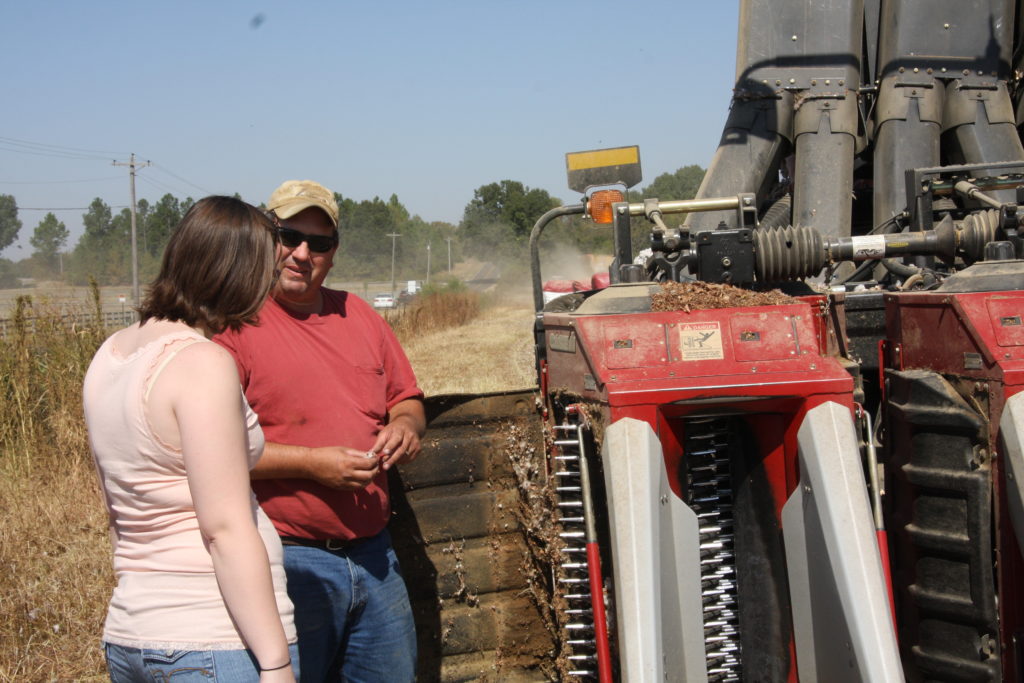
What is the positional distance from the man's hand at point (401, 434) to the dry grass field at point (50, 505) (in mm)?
2098

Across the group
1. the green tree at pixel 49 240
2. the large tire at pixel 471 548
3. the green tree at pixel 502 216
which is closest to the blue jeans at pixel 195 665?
the large tire at pixel 471 548

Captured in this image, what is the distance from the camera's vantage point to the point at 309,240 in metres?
2.89

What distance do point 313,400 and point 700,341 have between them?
1071 mm

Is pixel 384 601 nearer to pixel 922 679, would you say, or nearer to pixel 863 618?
pixel 863 618

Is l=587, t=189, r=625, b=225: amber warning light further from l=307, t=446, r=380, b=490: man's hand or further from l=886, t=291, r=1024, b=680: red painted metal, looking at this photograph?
l=307, t=446, r=380, b=490: man's hand

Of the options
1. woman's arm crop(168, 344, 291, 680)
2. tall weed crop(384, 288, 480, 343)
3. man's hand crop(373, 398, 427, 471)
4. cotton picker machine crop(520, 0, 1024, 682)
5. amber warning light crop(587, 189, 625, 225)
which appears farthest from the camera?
tall weed crop(384, 288, 480, 343)

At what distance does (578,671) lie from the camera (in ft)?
10.3

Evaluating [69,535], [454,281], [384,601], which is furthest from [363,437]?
[454,281]

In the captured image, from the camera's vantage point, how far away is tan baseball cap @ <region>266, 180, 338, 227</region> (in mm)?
2857

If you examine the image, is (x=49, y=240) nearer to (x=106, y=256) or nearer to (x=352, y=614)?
(x=106, y=256)

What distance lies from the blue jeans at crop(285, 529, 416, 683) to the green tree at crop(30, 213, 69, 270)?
52.1 m

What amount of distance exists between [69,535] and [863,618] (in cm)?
488

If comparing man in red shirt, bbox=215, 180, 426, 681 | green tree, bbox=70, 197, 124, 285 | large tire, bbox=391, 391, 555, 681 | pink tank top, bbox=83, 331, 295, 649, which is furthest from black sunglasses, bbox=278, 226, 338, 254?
green tree, bbox=70, 197, 124, 285

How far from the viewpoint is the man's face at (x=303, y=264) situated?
Answer: 2846 millimetres
